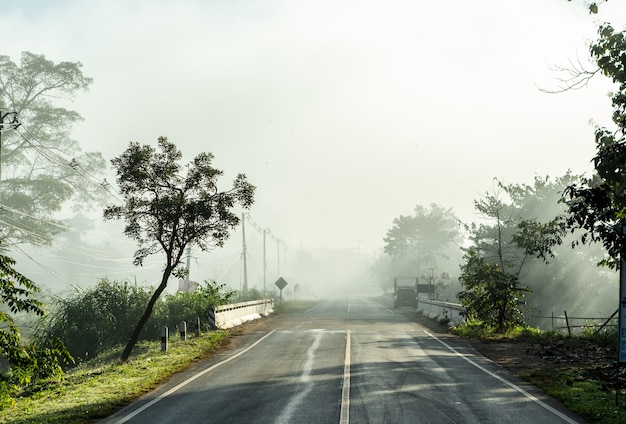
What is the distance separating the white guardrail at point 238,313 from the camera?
27.3 metres

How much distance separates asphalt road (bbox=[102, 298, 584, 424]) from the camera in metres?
9.67

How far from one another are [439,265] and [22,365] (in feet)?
389

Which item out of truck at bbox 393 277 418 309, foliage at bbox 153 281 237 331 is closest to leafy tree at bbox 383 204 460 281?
truck at bbox 393 277 418 309

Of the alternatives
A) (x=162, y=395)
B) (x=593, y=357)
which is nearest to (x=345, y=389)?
(x=162, y=395)

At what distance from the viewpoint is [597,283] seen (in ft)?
182

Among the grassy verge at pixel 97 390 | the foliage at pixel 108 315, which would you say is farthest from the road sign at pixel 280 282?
the grassy verge at pixel 97 390

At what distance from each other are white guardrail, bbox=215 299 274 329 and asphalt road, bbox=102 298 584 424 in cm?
820

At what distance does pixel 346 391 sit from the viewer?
11656 mm

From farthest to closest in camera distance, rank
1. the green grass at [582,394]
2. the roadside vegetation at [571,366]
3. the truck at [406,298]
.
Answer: the truck at [406,298]
the roadside vegetation at [571,366]
the green grass at [582,394]

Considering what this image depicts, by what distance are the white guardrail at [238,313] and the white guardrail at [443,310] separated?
11.4 meters

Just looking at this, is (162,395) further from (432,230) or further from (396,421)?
(432,230)

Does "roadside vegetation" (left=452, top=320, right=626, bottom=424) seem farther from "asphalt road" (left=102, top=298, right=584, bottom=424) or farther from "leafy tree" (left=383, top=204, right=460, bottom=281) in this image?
"leafy tree" (left=383, top=204, right=460, bottom=281)

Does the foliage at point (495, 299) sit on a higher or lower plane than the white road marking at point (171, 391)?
higher

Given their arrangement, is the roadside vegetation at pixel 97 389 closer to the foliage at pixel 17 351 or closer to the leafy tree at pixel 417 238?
the foliage at pixel 17 351
